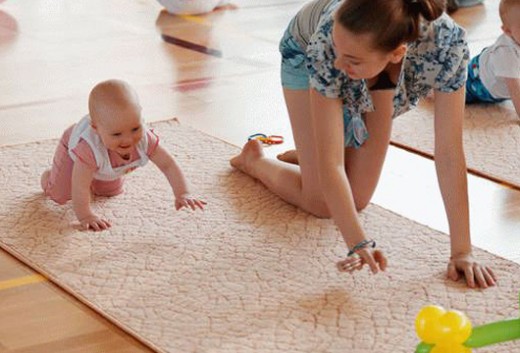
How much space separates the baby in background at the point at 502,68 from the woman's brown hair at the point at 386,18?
1149 mm

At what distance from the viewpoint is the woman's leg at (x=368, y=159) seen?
2.13 meters

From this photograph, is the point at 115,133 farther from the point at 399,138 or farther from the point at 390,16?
the point at 399,138

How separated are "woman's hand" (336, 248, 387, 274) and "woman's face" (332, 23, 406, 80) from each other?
0.29 meters

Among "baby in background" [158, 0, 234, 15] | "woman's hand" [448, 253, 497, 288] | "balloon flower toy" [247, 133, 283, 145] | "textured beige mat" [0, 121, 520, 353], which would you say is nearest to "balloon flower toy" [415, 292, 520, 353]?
"textured beige mat" [0, 121, 520, 353]

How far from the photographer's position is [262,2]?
468 cm

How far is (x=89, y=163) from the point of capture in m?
2.15

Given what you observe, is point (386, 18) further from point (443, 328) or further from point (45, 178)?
point (45, 178)

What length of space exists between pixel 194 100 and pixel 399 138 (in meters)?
0.66

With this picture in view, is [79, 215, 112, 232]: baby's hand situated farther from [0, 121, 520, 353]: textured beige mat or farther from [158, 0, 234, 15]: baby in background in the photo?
[158, 0, 234, 15]: baby in background

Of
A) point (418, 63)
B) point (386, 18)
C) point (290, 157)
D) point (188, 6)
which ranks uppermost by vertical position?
point (386, 18)

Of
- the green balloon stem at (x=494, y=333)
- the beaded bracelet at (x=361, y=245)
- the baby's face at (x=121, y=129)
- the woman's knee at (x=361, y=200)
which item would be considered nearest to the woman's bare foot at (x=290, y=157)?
the woman's knee at (x=361, y=200)

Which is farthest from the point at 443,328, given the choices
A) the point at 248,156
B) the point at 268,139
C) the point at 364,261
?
the point at 268,139

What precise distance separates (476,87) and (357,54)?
4.51 ft

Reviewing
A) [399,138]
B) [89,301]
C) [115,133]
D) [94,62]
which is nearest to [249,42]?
[94,62]
